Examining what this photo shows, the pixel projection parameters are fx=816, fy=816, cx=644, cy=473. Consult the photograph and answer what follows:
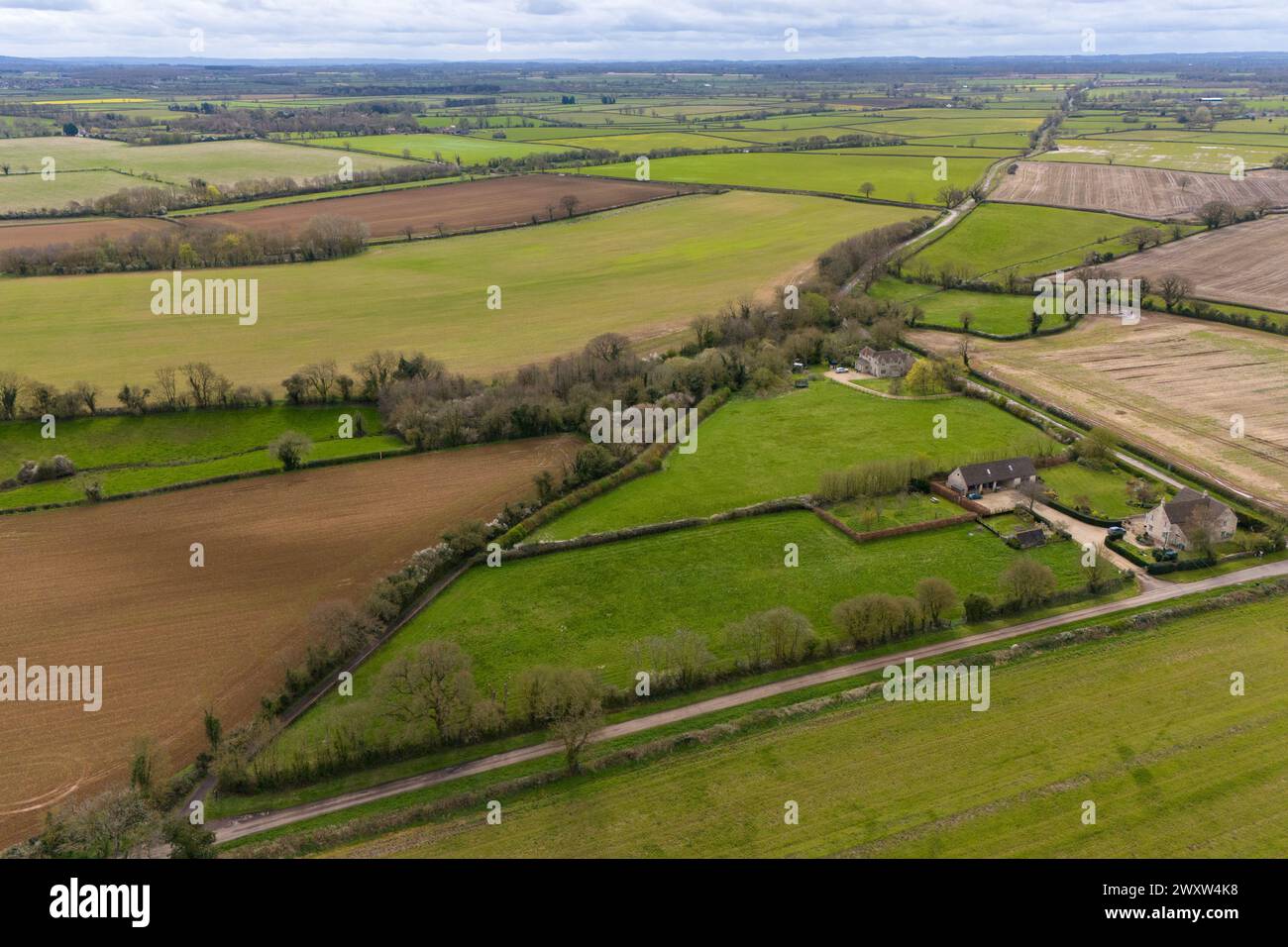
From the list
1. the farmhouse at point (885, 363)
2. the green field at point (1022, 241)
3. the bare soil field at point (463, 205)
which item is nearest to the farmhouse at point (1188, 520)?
the farmhouse at point (885, 363)

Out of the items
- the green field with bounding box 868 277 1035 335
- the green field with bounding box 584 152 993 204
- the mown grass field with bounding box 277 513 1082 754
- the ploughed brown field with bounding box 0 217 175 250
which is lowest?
the mown grass field with bounding box 277 513 1082 754

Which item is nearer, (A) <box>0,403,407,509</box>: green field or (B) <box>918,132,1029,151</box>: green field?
(A) <box>0,403,407,509</box>: green field

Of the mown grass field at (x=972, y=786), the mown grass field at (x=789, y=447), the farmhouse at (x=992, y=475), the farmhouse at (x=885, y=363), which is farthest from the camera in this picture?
the farmhouse at (x=885, y=363)

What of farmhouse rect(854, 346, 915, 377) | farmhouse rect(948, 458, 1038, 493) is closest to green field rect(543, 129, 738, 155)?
farmhouse rect(854, 346, 915, 377)

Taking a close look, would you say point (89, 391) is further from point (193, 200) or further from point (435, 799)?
point (193, 200)

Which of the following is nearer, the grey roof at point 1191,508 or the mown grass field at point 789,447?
the grey roof at point 1191,508

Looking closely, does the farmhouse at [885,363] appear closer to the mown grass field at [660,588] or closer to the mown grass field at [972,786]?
the mown grass field at [660,588]

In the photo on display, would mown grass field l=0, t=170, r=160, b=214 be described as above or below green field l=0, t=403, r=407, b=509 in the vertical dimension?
above

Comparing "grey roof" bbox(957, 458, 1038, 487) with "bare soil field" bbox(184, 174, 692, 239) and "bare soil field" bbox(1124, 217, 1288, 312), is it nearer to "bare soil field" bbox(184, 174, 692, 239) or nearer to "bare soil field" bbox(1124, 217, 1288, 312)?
"bare soil field" bbox(1124, 217, 1288, 312)
